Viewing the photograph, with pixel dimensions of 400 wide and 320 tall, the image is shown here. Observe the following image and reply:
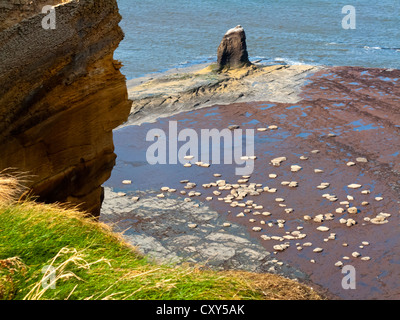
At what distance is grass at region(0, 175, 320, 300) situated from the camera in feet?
12.6

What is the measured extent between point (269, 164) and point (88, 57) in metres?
7.02

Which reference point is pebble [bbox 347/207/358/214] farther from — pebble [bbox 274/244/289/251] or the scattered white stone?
the scattered white stone

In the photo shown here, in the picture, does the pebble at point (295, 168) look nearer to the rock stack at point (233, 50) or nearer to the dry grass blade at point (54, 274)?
the rock stack at point (233, 50)

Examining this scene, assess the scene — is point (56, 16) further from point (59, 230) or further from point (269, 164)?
point (269, 164)

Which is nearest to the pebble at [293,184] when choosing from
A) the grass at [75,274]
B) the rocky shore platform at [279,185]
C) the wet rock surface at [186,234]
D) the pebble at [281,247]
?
the rocky shore platform at [279,185]

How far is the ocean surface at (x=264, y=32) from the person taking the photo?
2400 centimetres

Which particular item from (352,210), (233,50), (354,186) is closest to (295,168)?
(354,186)

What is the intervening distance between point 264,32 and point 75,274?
26.7 m

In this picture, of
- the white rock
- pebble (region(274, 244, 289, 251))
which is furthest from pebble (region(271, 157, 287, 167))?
pebble (region(274, 244, 289, 251))

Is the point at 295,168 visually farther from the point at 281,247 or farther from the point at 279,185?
the point at 281,247

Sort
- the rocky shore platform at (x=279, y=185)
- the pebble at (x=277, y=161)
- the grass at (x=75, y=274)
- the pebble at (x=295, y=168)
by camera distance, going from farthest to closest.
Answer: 1. the pebble at (x=277, y=161)
2. the pebble at (x=295, y=168)
3. the rocky shore platform at (x=279, y=185)
4. the grass at (x=75, y=274)

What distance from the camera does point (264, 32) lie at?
2942 cm

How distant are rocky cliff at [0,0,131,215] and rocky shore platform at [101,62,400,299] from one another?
2.23 m

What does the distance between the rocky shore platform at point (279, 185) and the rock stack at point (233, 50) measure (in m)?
1.29
